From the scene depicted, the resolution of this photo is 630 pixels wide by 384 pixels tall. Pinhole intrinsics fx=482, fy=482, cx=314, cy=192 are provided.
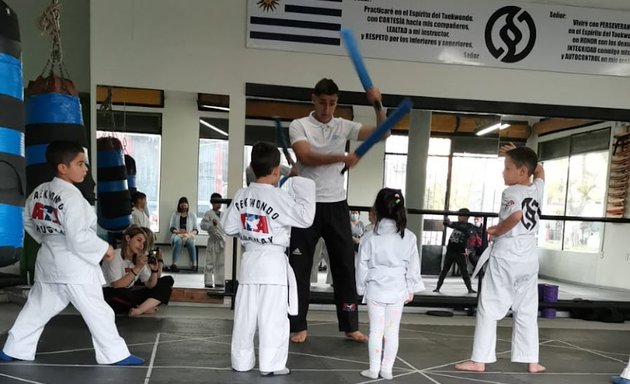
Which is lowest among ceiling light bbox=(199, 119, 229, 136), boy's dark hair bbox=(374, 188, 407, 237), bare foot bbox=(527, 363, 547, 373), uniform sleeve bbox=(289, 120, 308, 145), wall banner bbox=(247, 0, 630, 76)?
bare foot bbox=(527, 363, 547, 373)

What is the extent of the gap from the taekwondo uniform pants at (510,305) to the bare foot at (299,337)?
1.20 meters

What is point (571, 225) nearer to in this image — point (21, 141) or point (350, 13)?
point (350, 13)

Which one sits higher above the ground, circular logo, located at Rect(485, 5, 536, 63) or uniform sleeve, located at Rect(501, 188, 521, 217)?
circular logo, located at Rect(485, 5, 536, 63)

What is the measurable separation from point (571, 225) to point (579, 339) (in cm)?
430

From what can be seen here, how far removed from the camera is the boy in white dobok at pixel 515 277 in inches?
120

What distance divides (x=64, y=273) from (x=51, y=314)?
29cm

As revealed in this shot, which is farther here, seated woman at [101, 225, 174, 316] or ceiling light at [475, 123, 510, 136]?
ceiling light at [475, 123, 510, 136]

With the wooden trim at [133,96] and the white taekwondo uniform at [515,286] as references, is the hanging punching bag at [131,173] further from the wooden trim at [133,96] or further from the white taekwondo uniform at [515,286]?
the white taekwondo uniform at [515,286]

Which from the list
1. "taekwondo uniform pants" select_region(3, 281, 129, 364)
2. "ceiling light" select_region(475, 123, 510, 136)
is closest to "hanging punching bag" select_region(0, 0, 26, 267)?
"taekwondo uniform pants" select_region(3, 281, 129, 364)

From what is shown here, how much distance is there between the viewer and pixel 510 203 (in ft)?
10.0

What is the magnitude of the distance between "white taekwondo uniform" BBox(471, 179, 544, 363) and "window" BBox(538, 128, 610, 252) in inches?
153

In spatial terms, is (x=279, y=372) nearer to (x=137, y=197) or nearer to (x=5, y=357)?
(x=5, y=357)

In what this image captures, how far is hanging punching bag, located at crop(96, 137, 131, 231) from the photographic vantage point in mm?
4746

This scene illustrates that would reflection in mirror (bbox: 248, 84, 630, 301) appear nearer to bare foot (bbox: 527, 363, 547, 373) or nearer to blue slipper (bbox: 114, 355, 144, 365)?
bare foot (bbox: 527, 363, 547, 373)
